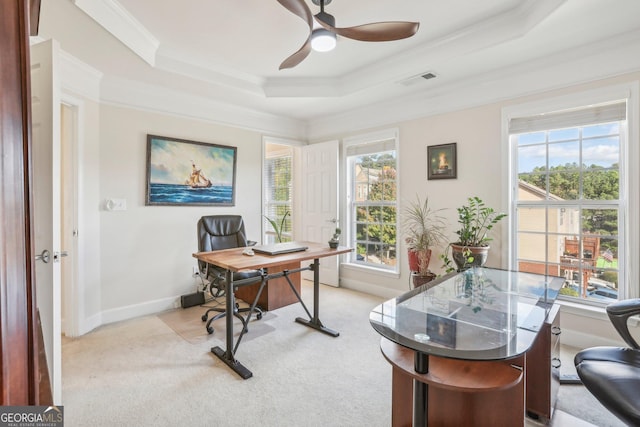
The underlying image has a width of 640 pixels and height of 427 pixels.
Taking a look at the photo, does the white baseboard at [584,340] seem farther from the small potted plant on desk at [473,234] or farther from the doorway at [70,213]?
the doorway at [70,213]

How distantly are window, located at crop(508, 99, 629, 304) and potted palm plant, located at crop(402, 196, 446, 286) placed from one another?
29.7 inches

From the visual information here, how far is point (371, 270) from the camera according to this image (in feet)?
13.3

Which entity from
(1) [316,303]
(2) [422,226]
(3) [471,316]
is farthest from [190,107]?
(3) [471,316]

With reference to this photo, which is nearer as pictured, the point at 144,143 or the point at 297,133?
the point at 144,143

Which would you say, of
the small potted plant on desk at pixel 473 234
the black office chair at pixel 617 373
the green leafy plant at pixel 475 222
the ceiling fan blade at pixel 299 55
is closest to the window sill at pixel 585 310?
the small potted plant on desk at pixel 473 234

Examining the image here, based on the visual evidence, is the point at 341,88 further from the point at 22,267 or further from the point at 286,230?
the point at 22,267

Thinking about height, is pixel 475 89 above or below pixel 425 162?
above

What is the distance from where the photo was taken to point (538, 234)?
9.45 ft

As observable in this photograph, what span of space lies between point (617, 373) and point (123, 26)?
3.63 meters

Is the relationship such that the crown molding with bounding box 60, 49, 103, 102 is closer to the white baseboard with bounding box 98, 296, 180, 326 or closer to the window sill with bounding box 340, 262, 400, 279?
the white baseboard with bounding box 98, 296, 180, 326

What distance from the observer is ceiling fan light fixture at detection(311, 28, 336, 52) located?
195 cm

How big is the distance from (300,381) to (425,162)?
2.69 metres

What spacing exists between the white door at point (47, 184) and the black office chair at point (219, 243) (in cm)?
121

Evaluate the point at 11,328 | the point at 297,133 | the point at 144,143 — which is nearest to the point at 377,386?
the point at 11,328
